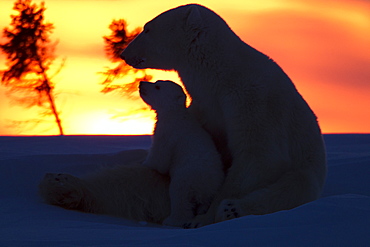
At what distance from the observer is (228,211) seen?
3.85 meters

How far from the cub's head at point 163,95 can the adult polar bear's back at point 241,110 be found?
145 millimetres

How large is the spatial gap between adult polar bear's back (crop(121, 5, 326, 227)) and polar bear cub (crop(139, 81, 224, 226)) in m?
0.12

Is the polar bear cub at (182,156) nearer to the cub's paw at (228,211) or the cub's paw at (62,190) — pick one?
the cub's paw at (228,211)

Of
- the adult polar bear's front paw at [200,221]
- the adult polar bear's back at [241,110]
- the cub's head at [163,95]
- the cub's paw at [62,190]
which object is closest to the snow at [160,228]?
the cub's paw at [62,190]

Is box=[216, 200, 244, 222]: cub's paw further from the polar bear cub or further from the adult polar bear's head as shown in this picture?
the adult polar bear's head

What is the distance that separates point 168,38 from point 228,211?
5.33 ft

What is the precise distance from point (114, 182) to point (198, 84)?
1.01 meters

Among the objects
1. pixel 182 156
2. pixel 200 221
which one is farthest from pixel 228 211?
pixel 182 156

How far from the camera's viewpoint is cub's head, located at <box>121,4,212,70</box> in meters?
4.68

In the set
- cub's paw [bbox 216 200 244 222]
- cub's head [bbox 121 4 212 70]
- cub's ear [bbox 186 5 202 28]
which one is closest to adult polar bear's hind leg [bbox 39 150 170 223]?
cub's paw [bbox 216 200 244 222]

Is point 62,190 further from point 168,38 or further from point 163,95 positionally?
point 168,38

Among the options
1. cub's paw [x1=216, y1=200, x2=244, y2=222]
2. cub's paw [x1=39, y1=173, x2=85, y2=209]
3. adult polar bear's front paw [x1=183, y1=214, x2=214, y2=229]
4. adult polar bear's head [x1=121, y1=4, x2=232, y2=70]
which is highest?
adult polar bear's head [x1=121, y1=4, x2=232, y2=70]

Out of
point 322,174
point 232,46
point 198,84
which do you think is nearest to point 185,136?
point 198,84

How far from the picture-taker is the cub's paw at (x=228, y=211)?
3.82 meters
